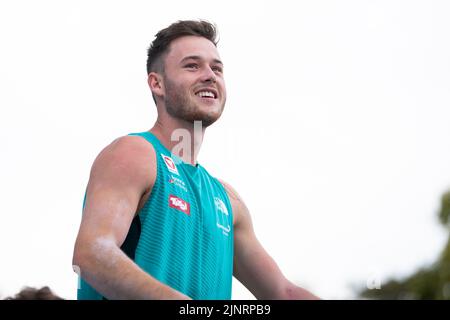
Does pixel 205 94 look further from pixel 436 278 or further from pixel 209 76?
pixel 436 278

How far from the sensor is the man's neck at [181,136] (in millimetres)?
5766

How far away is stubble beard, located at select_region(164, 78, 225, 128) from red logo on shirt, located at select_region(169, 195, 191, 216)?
0.67 m

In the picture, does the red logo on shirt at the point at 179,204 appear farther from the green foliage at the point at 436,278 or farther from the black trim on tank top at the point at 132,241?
the green foliage at the point at 436,278

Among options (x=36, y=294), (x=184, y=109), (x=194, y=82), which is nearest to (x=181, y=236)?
(x=184, y=109)

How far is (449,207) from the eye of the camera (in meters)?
24.0

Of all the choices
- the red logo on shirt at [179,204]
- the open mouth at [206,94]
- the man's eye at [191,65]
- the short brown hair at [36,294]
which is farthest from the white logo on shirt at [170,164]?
the short brown hair at [36,294]

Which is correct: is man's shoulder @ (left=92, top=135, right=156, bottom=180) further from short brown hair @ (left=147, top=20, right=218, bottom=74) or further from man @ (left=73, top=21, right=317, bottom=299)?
short brown hair @ (left=147, top=20, right=218, bottom=74)

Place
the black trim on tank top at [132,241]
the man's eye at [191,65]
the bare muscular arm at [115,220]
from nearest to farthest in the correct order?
the bare muscular arm at [115,220]
the black trim on tank top at [132,241]
the man's eye at [191,65]

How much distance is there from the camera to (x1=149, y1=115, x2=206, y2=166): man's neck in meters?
5.77

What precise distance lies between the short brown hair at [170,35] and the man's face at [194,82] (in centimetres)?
7

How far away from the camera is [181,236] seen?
17.2 feet
